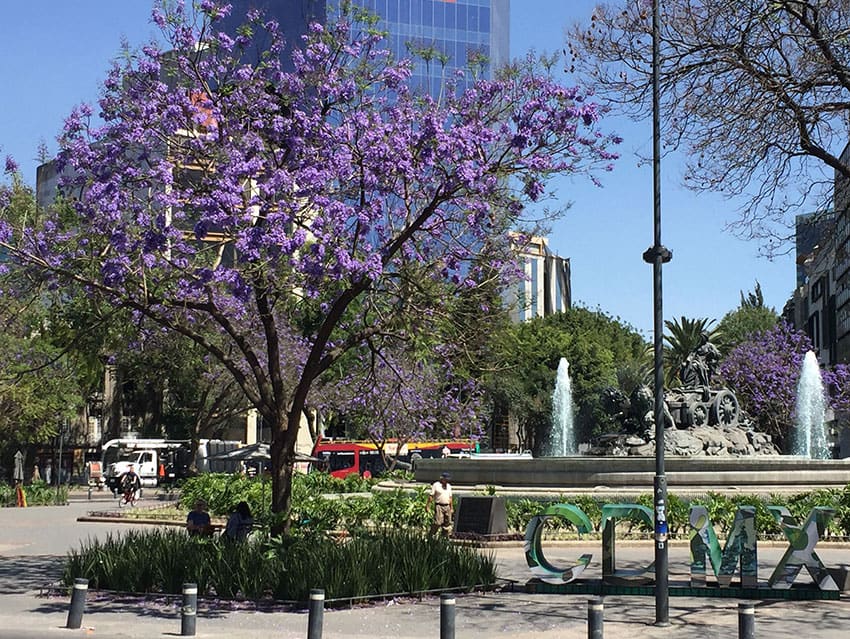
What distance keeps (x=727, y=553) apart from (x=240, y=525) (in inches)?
285

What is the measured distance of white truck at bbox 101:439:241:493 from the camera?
206 feet

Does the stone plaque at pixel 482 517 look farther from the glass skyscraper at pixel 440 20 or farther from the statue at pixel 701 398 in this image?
the glass skyscraper at pixel 440 20

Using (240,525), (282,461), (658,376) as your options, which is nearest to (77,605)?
(240,525)

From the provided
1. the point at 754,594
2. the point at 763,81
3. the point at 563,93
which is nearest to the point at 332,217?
the point at 563,93

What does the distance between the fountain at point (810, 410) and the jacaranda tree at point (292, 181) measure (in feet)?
150

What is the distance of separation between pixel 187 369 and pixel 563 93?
1704 inches

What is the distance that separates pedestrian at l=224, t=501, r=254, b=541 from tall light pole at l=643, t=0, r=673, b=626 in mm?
6658

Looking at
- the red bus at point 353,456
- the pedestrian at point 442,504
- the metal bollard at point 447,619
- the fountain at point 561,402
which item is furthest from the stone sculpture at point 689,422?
the fountain at point 561,402

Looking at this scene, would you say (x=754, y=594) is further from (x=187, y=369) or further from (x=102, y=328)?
(x=187, y=369)

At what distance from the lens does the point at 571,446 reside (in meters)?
54.3

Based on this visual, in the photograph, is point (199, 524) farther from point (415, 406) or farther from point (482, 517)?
point (415, 406)

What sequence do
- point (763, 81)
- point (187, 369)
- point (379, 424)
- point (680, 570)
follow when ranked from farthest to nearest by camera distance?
point (187, 369) < point (379, 424) < point (680, 570) < point (763, 81)

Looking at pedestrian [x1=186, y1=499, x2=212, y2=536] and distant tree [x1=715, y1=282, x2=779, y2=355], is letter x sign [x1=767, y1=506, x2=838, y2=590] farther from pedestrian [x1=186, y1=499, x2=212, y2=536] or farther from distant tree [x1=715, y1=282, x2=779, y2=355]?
distant tree [x1=715, y1=282, x2=779, y2=355]

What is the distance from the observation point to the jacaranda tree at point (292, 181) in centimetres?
1686
